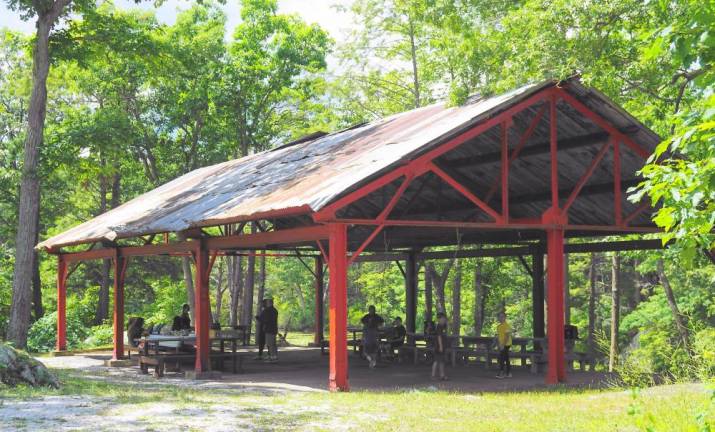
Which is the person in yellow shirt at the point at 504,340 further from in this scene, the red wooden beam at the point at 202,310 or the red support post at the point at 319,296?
the red support post at the point at 319,296

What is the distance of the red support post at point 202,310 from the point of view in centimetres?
1653

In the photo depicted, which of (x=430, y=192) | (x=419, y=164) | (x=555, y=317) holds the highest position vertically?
(x=430, y=192)

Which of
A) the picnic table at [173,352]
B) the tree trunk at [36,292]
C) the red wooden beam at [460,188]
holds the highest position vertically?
the red wooden beam at [460,188]

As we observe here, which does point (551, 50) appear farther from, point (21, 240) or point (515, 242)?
point (21, 240)

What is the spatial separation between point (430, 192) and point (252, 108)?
16757 millimetres

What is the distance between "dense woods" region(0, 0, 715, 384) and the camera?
19703 mm

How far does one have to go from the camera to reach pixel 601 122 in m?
15.5

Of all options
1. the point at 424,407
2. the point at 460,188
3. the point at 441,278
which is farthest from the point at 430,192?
the point at 441,278

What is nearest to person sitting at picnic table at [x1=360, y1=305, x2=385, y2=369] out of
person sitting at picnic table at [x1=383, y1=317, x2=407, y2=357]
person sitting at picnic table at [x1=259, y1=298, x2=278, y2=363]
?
person sitting at picnic table at [x1=383, y1=317, x2=407, y2=357]

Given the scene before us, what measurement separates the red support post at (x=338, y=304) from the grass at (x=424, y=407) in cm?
47

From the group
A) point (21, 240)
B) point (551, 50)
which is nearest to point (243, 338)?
point (21, 240)

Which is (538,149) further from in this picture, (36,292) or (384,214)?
(36,292)

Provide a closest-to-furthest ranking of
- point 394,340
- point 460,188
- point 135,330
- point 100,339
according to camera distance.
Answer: point 460,188, point 394,340, point 135,330, point 100,339

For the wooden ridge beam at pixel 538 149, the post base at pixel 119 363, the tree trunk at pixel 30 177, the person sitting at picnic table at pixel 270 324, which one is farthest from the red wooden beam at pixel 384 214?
the tree trunk at pixel 30 177
